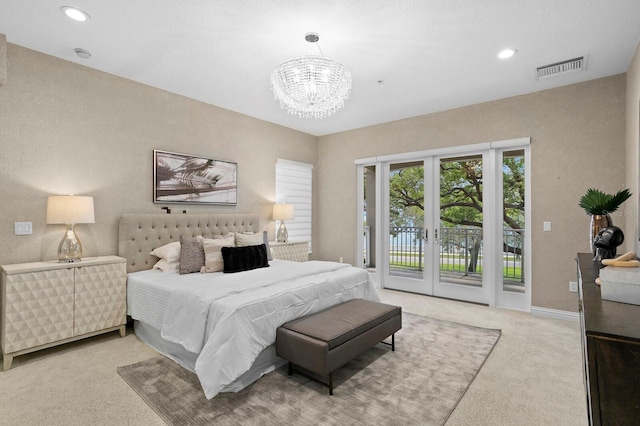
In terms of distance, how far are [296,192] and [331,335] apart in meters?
3.69

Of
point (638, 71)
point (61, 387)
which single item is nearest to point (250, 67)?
point (61, 387)

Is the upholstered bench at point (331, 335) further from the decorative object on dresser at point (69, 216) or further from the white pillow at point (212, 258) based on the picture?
the decorative object on dresser at point (69, 216)

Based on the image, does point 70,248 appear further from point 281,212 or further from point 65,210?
point 281,212

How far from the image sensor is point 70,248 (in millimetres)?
2949

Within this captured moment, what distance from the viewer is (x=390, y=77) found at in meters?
3.53

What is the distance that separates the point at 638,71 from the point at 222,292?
4022 millimetres

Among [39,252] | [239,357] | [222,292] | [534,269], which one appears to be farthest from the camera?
[534,269]

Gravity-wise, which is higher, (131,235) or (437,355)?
(131,235)

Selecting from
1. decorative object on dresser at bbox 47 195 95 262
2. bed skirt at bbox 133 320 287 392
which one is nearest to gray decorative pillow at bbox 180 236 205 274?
bed skirt at bbox 133 320 287 392

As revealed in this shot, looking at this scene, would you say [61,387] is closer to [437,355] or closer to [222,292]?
[222,292]

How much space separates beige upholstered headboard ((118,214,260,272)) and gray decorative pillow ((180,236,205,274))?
398mm

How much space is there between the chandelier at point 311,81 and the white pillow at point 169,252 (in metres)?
2.05

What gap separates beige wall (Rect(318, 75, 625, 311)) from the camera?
346 cm

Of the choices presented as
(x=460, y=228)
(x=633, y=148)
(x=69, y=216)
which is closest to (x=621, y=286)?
Answer: (x=633, y=148)
